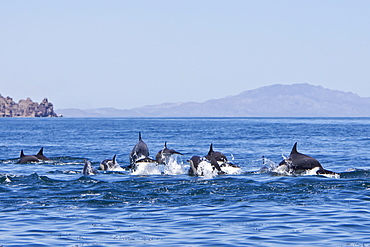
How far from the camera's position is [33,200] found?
20109 millimetres

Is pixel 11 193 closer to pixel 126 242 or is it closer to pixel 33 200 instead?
pixel 33 200

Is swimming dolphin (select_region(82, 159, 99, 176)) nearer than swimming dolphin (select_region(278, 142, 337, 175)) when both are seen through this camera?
No

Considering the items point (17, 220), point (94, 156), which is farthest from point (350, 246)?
point (94, 156)

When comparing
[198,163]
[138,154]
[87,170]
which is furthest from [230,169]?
[87,170]

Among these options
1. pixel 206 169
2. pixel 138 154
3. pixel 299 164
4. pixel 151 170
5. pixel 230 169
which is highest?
pixel 138 154

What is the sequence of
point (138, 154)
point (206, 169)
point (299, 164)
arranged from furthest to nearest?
point (138, 154), point (299, 164), point (206, 169)

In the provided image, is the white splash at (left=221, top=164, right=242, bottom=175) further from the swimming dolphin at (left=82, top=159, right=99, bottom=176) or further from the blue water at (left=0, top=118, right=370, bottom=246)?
the swimming dolphin at (left=82, top=159, right=99, bottom=176)

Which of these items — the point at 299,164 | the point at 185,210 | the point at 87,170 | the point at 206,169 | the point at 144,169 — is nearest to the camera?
the point at 185,210

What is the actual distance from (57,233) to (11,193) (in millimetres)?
7093

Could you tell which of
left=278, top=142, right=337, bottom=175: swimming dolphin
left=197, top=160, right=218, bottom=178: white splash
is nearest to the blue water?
left=197, top=160, right=218, bottom=178: white splash

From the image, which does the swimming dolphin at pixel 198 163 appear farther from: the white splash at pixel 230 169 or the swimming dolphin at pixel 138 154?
the swimming dolphin at pixel 138 154

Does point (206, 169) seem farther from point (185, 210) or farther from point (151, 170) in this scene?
point (185, 210)

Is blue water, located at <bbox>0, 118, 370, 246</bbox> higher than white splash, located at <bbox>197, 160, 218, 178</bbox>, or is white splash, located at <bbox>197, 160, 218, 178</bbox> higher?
white splash, located at <bbox>197, 160, 218, 178</bbox>

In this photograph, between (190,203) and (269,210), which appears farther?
(190,203)
